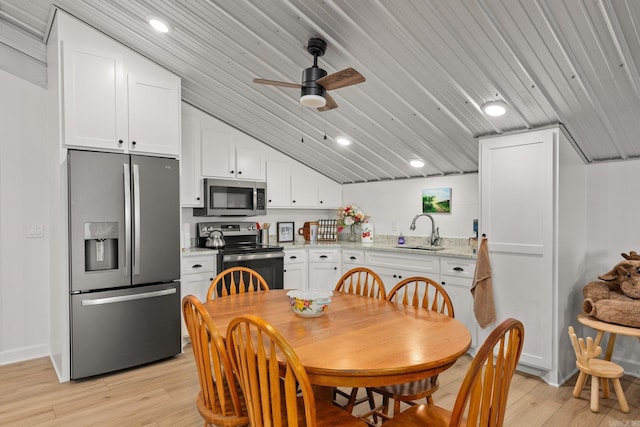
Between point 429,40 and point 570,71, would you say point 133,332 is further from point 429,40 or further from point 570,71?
point 570,71

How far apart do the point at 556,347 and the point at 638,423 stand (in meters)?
0.66

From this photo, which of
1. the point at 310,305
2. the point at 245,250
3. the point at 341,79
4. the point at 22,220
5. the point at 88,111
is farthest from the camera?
the point at 245,250

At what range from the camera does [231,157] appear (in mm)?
4285

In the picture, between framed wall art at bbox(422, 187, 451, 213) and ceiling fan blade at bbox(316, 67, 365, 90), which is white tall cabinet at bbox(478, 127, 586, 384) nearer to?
framed wall art at bbox(422, 187, 451, 213)

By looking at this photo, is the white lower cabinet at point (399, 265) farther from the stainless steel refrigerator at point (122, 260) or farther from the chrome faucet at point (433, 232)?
the stainless steel refrigerator at point (122, 260)

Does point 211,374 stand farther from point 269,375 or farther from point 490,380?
point 490,380

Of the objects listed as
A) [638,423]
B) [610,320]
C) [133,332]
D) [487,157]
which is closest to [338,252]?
[487,157]

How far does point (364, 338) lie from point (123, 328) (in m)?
2.29

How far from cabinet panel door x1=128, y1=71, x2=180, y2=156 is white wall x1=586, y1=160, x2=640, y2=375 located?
3.78 meters

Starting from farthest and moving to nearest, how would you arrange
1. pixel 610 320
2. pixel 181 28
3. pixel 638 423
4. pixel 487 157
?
pixel 487 157
pixel 181 28
pixel 610 320
pixel 638 423

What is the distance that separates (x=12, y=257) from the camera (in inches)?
132

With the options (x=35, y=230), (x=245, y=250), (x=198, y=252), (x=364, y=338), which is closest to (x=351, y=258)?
(x=245, y=250)

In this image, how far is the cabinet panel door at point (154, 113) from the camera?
3.16m

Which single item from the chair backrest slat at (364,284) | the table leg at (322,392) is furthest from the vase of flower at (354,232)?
the table leg at (322,392)
